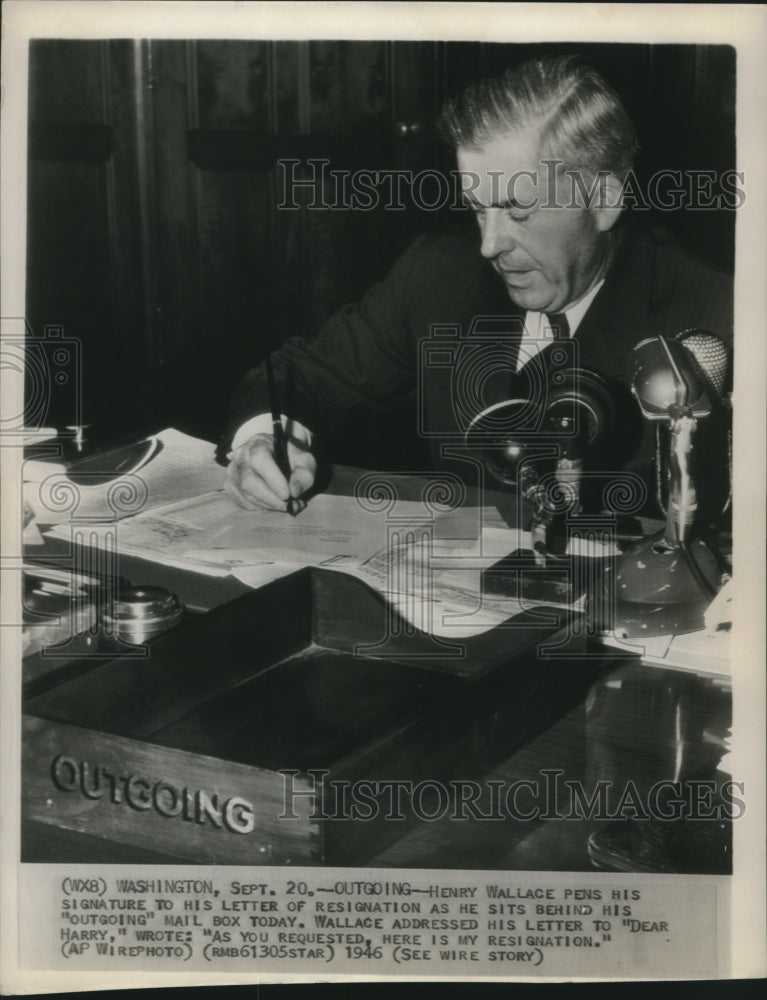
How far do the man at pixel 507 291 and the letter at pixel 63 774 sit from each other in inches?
15.3

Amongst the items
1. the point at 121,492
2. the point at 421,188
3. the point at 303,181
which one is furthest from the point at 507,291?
the point at 121,492

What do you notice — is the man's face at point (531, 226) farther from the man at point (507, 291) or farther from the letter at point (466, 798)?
the letter at point (466, 798)

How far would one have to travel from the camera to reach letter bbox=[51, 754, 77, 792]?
1.15 m

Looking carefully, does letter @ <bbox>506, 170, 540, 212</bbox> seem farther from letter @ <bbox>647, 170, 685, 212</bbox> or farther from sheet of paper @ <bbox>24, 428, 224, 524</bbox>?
sheet of paper @ <bbox>24, 428, 224, 524</bbox>

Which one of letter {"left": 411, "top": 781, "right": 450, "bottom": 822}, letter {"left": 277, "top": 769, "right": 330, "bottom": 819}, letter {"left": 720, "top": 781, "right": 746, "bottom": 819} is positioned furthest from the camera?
letter {"left": 720, "top": 781, "right": 746, "bottom": 819}

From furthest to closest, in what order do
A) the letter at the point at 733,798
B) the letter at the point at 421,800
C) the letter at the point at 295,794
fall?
the letter at the point at 733,798
the letter at the point at 421,800
the letter at the point at 295,794

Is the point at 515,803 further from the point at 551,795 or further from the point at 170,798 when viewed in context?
the point at 170,798

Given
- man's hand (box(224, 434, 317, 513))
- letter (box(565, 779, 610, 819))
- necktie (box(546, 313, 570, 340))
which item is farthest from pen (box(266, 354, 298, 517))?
letter (box(565, 779, 610, 819))

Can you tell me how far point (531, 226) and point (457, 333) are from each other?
16cm

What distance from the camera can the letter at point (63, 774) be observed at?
3.76 ft

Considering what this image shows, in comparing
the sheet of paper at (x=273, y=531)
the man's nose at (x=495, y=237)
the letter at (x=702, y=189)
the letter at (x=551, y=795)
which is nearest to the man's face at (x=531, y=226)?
the man's nose at (x=495, y=237)

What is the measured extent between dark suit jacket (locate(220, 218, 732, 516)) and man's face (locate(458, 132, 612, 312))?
0.07ft

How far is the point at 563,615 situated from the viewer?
1.27 metres

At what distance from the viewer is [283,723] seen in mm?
1210
